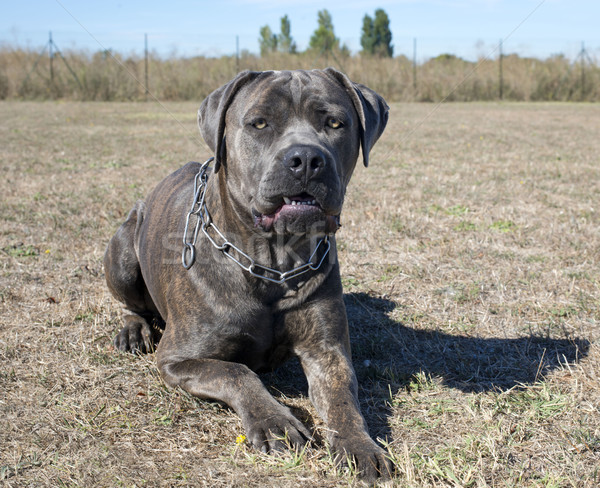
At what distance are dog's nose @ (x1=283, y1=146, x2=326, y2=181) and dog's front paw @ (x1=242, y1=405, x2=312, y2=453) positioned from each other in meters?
0.99

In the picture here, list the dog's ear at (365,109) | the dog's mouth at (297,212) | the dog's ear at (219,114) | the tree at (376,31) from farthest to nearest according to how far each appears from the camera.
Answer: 1. the tree at (376,31)
2. the dog's ear at (365,109)
3. the dog's ear at (219,114)
4. the dog's mouth at (297,212)

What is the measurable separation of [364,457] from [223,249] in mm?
1176

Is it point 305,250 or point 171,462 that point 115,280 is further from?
point 171,462

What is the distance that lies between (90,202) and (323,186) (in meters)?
4.72

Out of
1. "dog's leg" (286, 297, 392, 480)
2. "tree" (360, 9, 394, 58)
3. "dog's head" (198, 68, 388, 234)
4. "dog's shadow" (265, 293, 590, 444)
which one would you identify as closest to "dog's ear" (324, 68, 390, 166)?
"dog's head" (198, 68, 388, 234)

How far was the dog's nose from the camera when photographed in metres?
2.57

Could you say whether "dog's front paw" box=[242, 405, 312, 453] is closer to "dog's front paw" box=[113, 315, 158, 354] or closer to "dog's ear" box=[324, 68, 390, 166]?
"dog's front paw" box=[113, 315, 158, 354]

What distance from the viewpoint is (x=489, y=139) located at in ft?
42.1

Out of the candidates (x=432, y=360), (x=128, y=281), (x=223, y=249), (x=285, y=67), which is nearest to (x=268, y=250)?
(x=223, y=249)

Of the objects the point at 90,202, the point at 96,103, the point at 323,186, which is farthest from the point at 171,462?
the point at 96,103

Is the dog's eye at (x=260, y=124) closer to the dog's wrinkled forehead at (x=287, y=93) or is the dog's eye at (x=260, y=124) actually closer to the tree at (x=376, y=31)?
the dog's wrinkled forehead at (x=287, y=93)

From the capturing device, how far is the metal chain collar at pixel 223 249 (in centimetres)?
288

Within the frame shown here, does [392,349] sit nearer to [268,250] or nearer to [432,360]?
[432,360]

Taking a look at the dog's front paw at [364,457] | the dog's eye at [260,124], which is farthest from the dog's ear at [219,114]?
the dog's front paw at [364,457]
